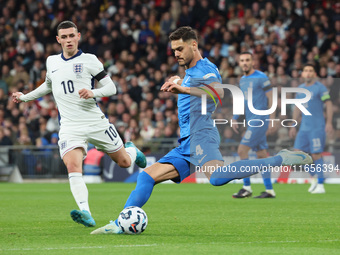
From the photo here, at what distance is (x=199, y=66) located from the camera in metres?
7.73

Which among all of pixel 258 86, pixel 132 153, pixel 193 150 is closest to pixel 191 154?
pixel 193 150

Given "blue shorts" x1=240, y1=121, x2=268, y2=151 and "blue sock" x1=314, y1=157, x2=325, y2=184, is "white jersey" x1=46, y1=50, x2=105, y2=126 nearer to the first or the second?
"blue shorts" x1=240, y1=121, x2=268, y2=151

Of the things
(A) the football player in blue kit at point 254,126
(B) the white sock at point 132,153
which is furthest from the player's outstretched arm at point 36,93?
(A) the football player in blue kit at point 254,126

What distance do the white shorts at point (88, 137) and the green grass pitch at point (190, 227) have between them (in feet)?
3.09

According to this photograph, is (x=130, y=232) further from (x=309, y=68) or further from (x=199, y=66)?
(x=309, y=68)

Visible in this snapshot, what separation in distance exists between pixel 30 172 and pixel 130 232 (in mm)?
14571

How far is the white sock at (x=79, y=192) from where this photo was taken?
27.9ft

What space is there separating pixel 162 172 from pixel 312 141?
7.72 metres

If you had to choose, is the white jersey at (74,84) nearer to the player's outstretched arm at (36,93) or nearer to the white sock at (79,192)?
the player's outstretched arm at (36,93)

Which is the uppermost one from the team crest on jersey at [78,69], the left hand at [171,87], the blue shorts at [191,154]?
the team crest on jersey at [78,69]

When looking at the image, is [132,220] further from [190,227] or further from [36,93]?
[36,93]

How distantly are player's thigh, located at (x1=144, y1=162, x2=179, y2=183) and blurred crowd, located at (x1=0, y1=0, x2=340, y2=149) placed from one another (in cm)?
1152

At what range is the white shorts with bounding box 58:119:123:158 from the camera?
29.1ft

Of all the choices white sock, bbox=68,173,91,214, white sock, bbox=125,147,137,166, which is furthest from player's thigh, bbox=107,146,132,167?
white sock, bbox=68,173,91,214
